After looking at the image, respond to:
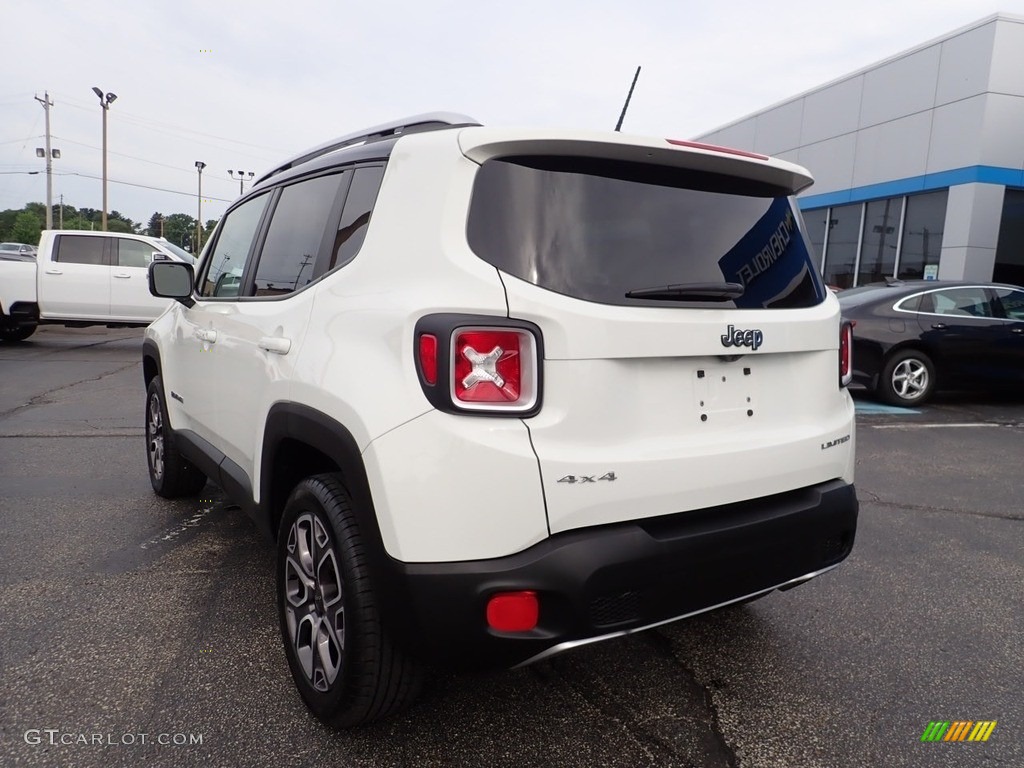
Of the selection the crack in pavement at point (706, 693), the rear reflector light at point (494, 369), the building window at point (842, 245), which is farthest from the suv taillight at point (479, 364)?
the building window at point (842, 245)

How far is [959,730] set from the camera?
232 centimetres

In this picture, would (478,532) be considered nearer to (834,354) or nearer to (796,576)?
(796,576)

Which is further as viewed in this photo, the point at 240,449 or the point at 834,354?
the point at 240,449

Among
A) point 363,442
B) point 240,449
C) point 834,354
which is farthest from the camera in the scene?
point 240,449

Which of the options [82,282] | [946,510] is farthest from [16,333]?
[946,510]

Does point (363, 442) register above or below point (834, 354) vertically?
below

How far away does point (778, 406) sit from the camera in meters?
2.32

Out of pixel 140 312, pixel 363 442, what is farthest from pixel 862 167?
pixel 363 442

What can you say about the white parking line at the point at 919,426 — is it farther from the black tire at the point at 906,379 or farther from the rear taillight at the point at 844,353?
the rear taillight at the point at 844,353

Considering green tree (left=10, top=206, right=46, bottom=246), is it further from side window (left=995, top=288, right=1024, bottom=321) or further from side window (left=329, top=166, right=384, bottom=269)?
side window (left=329, top=166, right=384, bottom=269)

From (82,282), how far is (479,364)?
1313 cm

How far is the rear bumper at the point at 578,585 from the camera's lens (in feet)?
5.98

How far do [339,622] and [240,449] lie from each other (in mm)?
1076

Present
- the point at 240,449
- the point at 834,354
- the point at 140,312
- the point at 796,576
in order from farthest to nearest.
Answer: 1. the point at 140,312
2. the point at 240,449
3. the point at 834,354
4. the point at 796,576
